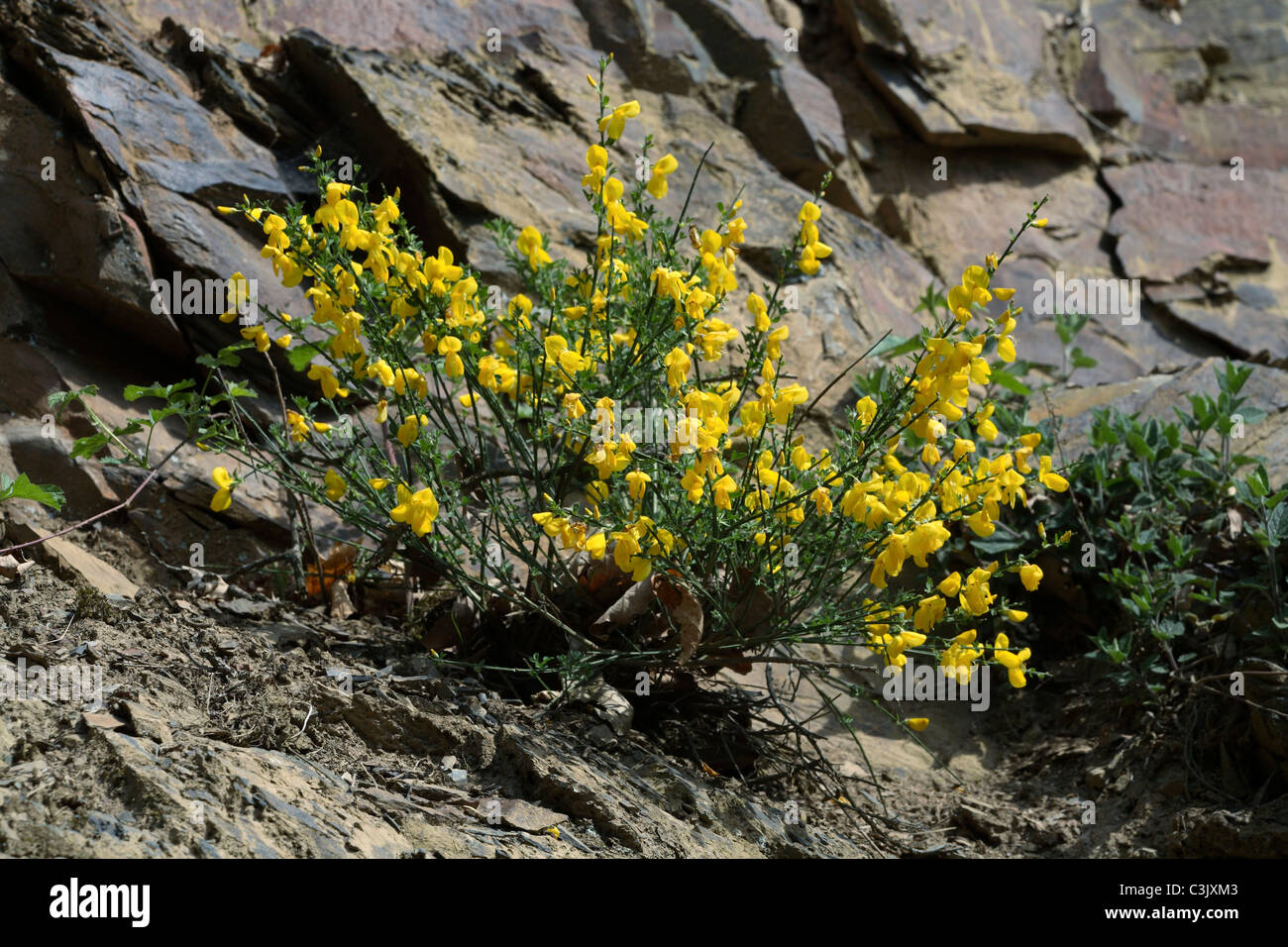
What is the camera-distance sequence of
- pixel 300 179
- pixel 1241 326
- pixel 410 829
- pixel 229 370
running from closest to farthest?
pixel 410 829
pixel 229 370
pixel 300 179
pixel 1241 326

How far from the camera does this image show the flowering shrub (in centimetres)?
220

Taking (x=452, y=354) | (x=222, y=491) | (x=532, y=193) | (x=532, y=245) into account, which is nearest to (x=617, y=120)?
(x=532, y=245)

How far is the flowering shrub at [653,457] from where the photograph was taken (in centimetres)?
220

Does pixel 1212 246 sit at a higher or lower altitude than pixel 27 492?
higher

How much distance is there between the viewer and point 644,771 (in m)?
2.40

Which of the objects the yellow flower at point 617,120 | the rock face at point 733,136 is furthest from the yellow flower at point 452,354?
the rock face at point 733,136

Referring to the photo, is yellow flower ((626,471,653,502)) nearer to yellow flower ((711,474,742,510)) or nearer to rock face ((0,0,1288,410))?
yellow flower ((711,474,742,510))

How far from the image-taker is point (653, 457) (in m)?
2.41

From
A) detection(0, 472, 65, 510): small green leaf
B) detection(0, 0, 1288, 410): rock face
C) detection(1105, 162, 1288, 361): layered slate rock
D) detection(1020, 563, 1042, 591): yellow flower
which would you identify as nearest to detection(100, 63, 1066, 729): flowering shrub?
detection(1020, 563, 1042, 591): yellow flower

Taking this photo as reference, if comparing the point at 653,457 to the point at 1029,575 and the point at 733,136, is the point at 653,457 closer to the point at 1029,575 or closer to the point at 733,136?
the point at 1029,575

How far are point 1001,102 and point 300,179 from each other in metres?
3.97

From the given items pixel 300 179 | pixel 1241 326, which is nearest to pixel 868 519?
pixel 300 179

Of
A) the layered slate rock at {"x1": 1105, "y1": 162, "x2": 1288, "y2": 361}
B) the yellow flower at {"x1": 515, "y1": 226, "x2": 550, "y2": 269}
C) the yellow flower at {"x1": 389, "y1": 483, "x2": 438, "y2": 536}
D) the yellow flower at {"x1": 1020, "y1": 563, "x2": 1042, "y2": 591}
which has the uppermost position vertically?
the layered slate rock at {"x1": 1105, "y1": 162, "x2": 1288, "y2": 361}
